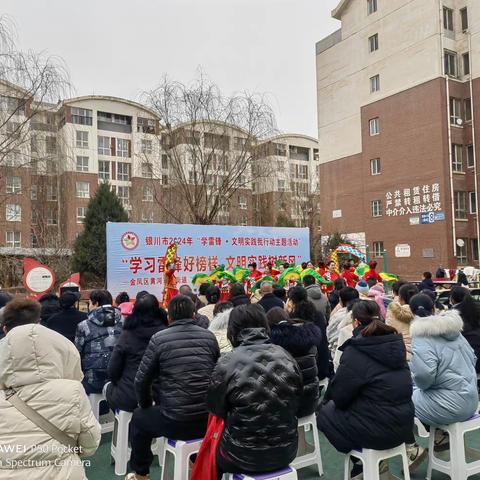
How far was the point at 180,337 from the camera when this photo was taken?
298cm

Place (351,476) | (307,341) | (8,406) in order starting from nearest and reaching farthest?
(8,406) → (351,476) → (307,341)

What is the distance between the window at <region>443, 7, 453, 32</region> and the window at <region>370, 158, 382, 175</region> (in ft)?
22.6

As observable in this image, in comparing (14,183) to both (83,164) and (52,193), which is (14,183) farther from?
(83,164)

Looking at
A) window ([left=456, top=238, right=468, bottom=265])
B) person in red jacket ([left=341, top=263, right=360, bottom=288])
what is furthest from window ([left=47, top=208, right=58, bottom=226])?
window ([left=456, top=238, right=468, bottom=265])

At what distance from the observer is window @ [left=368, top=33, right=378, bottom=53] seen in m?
24.1

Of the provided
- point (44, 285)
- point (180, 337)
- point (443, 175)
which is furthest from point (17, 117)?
point (443, 175)

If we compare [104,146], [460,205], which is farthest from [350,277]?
[104,146]

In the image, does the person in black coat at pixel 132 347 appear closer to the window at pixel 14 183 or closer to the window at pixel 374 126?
the window at pixel 14 183

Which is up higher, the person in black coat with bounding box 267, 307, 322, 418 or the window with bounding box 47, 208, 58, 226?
the window with bounding box 47, 208, 58, 226

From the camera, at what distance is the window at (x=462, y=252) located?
21172 millimetres

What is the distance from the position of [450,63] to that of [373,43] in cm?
439

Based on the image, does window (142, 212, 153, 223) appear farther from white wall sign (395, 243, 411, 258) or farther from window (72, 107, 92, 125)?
window (72, 107, 92, 125)

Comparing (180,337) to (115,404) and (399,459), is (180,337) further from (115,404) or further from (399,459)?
(399,459)

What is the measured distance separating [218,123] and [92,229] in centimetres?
665
